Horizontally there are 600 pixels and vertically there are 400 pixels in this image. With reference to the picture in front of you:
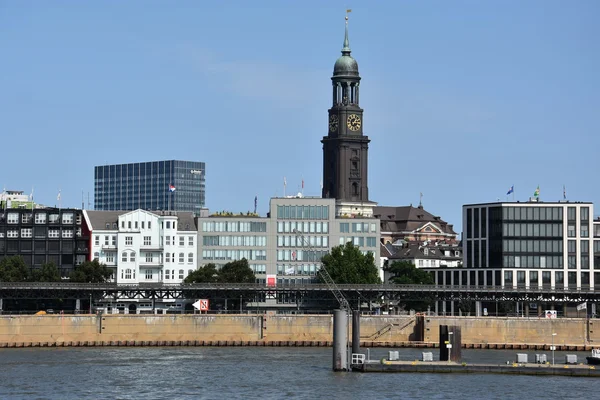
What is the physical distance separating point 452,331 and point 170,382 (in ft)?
78.0

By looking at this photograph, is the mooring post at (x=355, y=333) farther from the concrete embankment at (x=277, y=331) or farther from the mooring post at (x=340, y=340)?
the concrete embankment at (x=277, y=331)

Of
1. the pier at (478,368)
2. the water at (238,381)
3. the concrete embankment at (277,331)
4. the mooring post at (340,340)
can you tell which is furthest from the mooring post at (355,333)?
the concrete embankment at (277,331)

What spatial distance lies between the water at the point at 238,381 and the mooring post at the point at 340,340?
1.16m

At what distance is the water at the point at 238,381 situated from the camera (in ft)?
368

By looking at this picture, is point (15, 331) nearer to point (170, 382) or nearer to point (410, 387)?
point (170, 382)

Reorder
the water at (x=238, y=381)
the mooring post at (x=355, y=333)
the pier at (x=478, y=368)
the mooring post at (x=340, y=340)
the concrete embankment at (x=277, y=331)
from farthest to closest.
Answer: the concrete embankment at (x=277, y=331), the mooring post at (x=355, y=333), the pier at (x=478, y=368), the mooring post at (x=340, y=340), the water at (x=238, y=381)

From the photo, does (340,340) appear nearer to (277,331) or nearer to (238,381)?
(238,381)

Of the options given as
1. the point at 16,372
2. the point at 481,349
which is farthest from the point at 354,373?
the point at 481,349

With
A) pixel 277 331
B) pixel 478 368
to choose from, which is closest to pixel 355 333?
pixel 478 368

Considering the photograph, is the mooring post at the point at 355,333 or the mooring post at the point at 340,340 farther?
the mooring post at the point at 355,333

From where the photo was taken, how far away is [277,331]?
171 metres

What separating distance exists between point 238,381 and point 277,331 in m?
49.2

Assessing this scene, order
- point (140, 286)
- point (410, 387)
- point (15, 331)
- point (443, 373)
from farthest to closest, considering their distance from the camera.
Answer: point (140, 286), point (15, 331), point (443, 373), point (410, 387)

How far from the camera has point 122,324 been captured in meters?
167
